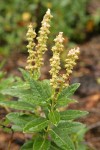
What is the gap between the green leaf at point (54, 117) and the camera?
213 cm

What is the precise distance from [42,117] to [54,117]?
5.4 inches

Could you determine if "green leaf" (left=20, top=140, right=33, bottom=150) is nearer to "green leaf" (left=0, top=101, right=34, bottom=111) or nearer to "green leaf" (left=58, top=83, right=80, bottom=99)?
"green leaf" (left=0, top=101, right=34, bottom=111)

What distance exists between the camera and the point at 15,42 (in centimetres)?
574

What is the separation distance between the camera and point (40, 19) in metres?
6.18

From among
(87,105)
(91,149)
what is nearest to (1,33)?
(87,105)

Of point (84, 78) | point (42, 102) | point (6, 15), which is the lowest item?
point (42, 102)

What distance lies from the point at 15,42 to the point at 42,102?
3646mm

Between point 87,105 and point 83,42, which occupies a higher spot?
point 83,42

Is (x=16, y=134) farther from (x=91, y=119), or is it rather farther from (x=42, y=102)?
(x=42, y=102)

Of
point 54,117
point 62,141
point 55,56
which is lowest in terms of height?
point 62,141

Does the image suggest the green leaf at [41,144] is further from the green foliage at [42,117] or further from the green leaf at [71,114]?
the green leaf at [71,114]

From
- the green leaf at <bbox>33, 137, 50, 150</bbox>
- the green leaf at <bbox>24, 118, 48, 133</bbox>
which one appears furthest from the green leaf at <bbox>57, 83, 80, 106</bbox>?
the green leaf at <bbox>33, 137, 50, 150</bbox>

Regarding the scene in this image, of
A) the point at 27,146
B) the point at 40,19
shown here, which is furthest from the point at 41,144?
the point at 40,19

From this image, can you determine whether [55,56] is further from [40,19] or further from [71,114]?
[40,19]
